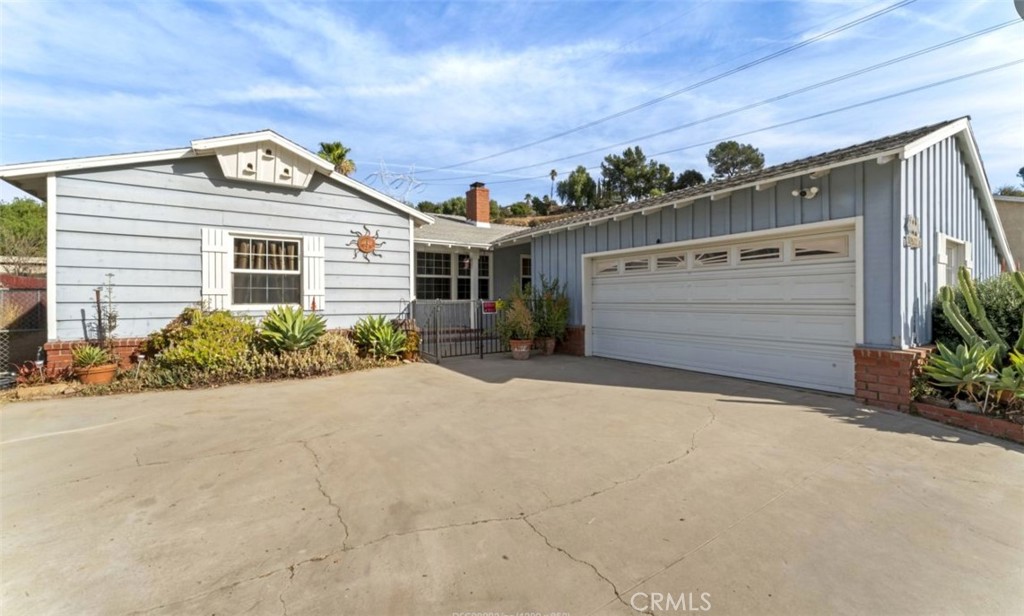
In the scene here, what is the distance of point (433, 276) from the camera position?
13.0m

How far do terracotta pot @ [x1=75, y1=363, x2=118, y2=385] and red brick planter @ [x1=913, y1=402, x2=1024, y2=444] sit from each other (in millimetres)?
11367

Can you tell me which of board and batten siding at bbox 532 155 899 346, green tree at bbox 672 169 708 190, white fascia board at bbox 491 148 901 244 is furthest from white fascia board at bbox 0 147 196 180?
green tree at bbox 672 169 708 190

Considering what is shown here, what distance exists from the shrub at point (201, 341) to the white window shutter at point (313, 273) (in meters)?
1.30

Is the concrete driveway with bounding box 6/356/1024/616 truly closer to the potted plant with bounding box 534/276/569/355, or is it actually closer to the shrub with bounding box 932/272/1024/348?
the shrub with bounding box 932/272/1024/348

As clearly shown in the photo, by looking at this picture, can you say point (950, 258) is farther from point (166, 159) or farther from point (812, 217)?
point (166, 159)

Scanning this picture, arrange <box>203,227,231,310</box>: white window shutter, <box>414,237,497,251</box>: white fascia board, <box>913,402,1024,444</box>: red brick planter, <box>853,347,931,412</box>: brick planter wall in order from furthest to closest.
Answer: <box>414,237,497,251</box>: white fascia board, <box>203,227,231,310</box>: white window shutter, <box>853,347,931,412</box>: brick planter wall, <box>913,402,1024,444</box>: red brick planter

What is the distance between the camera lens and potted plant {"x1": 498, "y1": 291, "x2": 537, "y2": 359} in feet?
32.3

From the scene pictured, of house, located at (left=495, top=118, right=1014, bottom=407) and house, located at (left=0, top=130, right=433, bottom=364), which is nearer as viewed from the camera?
house, located at (left=495, top=118, right=1014, bottom=407)

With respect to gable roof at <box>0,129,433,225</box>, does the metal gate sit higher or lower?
lower

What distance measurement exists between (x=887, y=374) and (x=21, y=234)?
35.3 meters

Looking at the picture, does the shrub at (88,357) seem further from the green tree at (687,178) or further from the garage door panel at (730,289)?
the green tree at (687,178)

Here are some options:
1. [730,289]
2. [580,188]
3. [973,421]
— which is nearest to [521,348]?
[730,289]

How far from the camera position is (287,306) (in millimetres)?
8656

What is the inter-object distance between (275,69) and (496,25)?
5109mm
